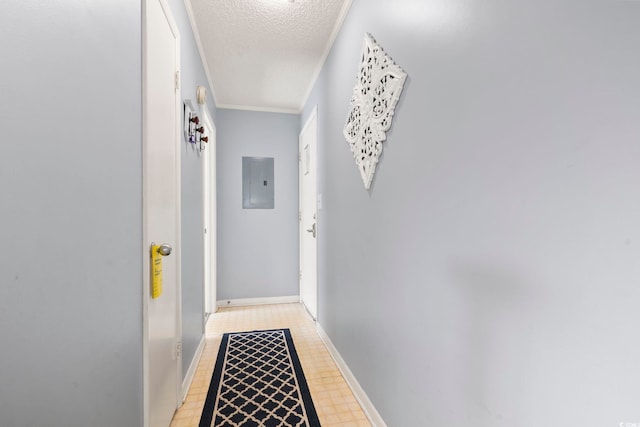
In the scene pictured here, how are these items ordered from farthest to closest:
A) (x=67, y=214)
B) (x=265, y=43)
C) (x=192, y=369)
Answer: (x=265, y=43) → (x=192, y=369) → (x=67, y=214)

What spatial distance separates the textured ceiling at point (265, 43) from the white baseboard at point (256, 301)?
7.77 feet

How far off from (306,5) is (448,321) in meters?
2.01

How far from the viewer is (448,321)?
37.1 inches

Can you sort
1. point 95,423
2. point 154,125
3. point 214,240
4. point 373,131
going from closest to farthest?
1. point 95,423
2. point 154,125
3. point 373,131
4. point 214,240

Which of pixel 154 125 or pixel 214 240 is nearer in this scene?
pixel 154 125

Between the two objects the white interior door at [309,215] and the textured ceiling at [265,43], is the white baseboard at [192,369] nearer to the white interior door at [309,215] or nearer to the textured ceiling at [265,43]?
the white interior door at [309,215]

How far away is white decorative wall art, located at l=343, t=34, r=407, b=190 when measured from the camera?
1.26 m

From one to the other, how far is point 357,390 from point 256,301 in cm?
210

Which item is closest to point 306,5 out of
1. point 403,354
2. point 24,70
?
point 24,70

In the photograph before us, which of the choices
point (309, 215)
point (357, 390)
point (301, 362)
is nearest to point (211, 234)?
point (309, 215)

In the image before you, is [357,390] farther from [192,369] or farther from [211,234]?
[211,234]

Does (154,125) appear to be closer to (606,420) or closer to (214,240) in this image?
(606,420)

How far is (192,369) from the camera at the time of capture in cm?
193

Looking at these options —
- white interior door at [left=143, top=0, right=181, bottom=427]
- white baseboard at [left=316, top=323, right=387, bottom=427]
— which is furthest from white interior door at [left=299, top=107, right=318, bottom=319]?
white interior door at [left=143, top=0, right=181, bottom=427]
